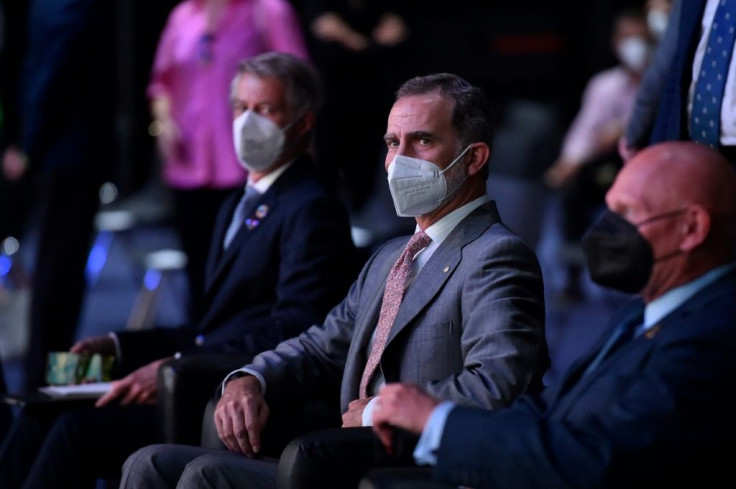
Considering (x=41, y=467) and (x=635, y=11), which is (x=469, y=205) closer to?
(x=41, y=467)

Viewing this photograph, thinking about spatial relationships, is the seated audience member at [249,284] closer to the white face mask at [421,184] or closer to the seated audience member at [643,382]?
the white face mask at [421,184]

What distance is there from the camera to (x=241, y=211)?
11.7ft

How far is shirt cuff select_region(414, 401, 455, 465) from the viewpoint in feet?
6.79

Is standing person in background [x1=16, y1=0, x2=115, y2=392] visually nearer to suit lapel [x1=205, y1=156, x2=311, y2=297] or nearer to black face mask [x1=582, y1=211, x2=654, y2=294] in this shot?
suit lapel [x1=205, y1=156, x2=311, y2=297]

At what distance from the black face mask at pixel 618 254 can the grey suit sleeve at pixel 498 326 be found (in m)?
0.36

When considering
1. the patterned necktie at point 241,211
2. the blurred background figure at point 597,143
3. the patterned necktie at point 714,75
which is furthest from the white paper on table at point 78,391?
the blurred background figure at point 597,143

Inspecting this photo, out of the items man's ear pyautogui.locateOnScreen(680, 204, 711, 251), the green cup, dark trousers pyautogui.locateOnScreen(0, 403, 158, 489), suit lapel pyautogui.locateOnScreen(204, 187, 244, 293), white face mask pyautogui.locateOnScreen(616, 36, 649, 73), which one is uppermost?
white face mask pyautogui.locateOnScreen(616, 36, 649, 73)

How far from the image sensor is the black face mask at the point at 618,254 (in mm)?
2035

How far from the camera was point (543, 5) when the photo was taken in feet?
37.2

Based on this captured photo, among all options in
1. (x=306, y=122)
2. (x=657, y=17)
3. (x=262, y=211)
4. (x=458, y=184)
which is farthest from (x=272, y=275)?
(x=657, y=17)

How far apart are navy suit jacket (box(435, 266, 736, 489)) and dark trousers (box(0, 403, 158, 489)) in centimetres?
133

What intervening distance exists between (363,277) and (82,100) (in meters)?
2.50

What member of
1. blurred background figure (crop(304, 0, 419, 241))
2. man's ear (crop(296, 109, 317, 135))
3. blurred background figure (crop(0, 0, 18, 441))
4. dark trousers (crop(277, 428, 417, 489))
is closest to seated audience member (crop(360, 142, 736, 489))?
dark trousers (crop(277, 428, 417, 489))

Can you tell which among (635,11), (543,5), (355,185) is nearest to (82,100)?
(355,185)
